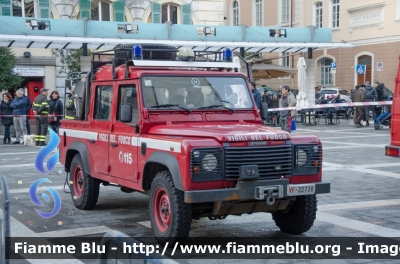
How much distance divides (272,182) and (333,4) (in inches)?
1485

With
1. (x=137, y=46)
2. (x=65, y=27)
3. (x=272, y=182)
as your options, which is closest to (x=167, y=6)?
(x=65, y=27)

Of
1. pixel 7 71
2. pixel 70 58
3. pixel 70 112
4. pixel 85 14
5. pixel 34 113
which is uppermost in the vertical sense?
pixel 85 14

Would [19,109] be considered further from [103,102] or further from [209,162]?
[209,162]

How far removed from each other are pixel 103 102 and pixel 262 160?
309 centimetres

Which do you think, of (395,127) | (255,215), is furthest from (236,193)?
(395,127)

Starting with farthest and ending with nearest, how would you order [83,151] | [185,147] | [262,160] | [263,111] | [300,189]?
[83,151], [263,111], [300,189], [262,160], [185,147]

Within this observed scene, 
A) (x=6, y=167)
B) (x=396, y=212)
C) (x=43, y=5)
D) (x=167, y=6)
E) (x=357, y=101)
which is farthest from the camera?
(x=167, y=6)

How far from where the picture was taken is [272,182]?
6.82 m

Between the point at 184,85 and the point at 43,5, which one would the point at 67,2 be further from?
the point at 184,85

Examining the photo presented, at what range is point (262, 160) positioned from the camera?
272 inches

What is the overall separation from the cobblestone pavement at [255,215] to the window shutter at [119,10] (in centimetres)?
1756

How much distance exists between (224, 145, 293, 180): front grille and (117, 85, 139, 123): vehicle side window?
1.69 m

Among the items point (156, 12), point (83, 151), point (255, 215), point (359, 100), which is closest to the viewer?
point (255, 215)

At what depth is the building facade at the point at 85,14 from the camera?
29.8m
